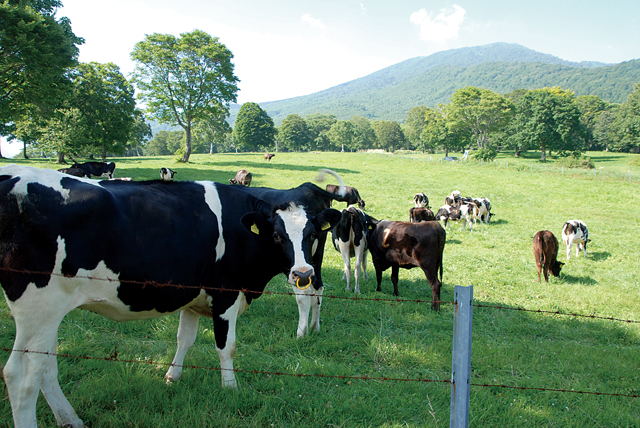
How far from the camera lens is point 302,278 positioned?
146 inches

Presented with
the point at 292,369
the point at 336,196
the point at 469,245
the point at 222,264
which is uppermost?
the point at 336,196

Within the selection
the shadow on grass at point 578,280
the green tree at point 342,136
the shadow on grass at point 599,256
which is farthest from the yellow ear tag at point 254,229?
the green tree at point 342,136

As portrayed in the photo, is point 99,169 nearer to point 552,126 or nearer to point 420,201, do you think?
point 420,201

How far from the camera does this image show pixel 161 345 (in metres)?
4.97

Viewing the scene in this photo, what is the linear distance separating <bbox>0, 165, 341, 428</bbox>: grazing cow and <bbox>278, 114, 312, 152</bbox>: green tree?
92.1 meters

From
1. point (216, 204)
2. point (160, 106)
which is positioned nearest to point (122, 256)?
point (216, 204)

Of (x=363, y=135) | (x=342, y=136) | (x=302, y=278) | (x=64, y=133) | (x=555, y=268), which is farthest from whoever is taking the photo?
(x=363, y=135)

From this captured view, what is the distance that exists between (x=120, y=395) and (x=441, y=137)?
74.7m

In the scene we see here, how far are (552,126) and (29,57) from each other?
2546 inches

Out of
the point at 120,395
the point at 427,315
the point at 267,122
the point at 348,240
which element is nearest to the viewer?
the point at 120,395

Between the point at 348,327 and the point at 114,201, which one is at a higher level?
the point at 114,201

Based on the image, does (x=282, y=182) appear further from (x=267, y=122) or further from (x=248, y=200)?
(x=267, y=122)

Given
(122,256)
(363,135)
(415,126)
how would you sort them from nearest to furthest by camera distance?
(122,256), (415,126), (363,135)

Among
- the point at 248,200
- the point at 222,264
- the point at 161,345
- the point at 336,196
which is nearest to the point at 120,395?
the point at 161,345
